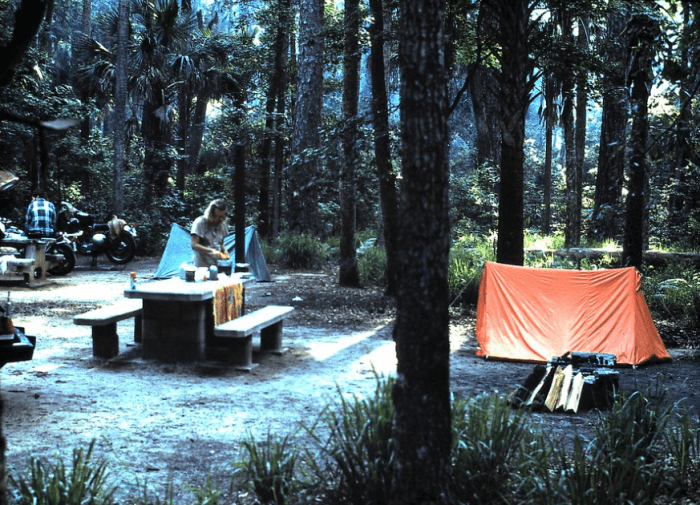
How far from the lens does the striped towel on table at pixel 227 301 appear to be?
7662mm

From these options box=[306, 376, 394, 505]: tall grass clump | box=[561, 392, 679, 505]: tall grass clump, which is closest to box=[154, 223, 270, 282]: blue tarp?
box=[561, 392, 679, 505]: tall grass clump

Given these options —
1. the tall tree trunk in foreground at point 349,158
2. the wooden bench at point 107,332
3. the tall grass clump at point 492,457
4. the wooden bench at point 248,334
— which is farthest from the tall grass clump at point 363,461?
the tall tree trunk in foreground at point 349,158

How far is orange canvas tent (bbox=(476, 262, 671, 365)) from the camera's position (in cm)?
845

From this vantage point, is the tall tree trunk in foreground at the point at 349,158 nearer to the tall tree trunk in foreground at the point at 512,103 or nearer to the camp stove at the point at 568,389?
the tall tree trunk in foreground at the point at 512,103

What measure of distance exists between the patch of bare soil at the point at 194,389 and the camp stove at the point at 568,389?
17 centimetres

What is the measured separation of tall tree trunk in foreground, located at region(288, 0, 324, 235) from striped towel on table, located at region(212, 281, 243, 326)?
22.3ft

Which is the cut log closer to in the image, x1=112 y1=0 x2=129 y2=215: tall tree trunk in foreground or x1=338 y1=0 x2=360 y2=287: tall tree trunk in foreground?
x1=338 y1=0 x2=360 y2=287: tall tree trunk in foreground

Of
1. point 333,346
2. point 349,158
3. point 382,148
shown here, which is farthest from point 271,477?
point 349,158

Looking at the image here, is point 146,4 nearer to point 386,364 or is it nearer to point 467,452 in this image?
point 386,364

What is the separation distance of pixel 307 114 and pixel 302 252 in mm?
3141

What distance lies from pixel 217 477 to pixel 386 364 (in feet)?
12.1

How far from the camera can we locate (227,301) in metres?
8.04

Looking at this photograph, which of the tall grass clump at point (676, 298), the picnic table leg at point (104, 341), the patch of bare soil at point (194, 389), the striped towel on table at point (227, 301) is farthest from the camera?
the tall grass clump at point (676, 298)

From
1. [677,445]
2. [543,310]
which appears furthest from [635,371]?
[677,445]
